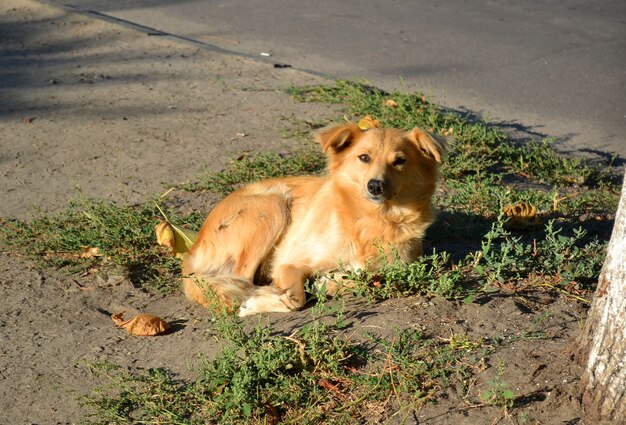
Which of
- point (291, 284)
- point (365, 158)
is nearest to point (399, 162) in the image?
point (365, 158)

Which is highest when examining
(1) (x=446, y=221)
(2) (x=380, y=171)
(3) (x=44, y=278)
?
(2) (x=380, y=171)

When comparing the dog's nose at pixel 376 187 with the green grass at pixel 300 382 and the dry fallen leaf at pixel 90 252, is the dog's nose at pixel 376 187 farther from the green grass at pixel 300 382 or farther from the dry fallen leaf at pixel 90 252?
the dry fallen leaf at pixel 90 252

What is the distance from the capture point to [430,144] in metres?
5.41

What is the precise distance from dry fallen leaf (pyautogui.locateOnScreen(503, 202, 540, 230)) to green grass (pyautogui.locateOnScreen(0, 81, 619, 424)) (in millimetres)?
56

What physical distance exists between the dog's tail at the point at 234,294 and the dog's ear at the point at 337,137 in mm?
978

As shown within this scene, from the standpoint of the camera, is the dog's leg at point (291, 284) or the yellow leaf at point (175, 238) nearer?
the dog's leg at point (291, 284)

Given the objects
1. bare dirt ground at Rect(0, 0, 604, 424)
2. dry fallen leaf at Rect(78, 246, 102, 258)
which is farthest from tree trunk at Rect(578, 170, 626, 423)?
dry fallen leaf at Rect(78, 246, 102, 258)

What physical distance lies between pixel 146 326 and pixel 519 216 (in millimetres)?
2784

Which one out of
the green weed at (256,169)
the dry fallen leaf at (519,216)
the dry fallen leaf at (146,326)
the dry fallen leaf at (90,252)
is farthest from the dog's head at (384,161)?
the dry fallen leaf at (90,252)

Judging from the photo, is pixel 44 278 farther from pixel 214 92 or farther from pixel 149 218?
pixel 214 92

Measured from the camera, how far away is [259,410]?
4.12 m

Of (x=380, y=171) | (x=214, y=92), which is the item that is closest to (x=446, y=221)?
(x=380, y=171)

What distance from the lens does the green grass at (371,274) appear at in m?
4.19

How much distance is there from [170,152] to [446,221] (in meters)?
2.80
